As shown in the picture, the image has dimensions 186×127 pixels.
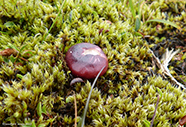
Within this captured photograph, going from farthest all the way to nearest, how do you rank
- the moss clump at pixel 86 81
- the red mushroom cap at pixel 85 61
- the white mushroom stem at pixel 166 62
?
the white mushroom stem at pixel 166 62 < the red mushroom cap at pixel 85 61 < the moss clump at pixel 86 81

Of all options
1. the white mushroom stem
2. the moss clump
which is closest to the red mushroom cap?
the moss clump

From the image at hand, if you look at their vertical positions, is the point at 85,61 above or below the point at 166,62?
above

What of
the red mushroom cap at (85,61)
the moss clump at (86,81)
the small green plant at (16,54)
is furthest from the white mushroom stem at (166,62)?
the small green plant at (16,54)

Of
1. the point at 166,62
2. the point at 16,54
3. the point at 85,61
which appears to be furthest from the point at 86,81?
the point at 166,62

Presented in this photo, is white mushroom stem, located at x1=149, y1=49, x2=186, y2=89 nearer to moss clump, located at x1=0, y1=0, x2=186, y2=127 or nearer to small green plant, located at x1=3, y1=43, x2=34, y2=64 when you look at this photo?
moss clump, located at x1=0, y1=0, x2=186, y2=127

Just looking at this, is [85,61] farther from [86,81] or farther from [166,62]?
[166,62]

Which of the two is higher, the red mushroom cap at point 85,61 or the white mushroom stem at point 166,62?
the red mushroom cap at point 85,61

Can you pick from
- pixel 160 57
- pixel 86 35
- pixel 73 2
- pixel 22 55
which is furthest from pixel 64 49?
pixel 160 57

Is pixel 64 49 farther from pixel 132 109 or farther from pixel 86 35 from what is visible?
pixel 132 109

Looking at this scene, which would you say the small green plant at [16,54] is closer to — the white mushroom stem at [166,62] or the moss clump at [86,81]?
the moss clump at [86,81]
